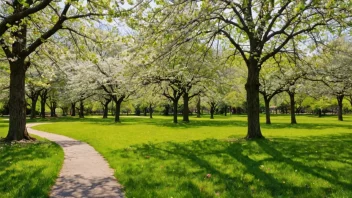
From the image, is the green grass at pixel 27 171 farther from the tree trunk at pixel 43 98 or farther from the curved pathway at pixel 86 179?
the tree trunk at pixel 43 98

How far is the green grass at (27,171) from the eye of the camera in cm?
610

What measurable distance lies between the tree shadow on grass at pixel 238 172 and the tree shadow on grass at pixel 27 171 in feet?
5.90

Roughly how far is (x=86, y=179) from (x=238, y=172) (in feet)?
12.9

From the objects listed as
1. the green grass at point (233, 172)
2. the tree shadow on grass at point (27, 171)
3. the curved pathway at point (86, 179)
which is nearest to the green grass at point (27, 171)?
the tree shadow on grass at point (27, 171)

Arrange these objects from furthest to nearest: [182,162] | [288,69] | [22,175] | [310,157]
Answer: [288,69] → [310,157] → [182,162] → [22,175]

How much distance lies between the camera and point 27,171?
25.8 ft

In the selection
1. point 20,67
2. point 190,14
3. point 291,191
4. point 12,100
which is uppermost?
point 190,14

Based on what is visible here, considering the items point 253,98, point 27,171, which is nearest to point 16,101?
point 27,171

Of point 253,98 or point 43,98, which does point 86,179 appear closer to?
point 253,98

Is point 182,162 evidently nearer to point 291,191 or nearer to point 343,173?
point 291,191

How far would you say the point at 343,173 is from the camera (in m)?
7.65

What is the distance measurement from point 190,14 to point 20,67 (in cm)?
885

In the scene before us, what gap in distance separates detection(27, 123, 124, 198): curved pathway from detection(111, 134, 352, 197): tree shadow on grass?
0.37 metres

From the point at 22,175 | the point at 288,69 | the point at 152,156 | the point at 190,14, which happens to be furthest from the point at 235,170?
the point at 288,69
